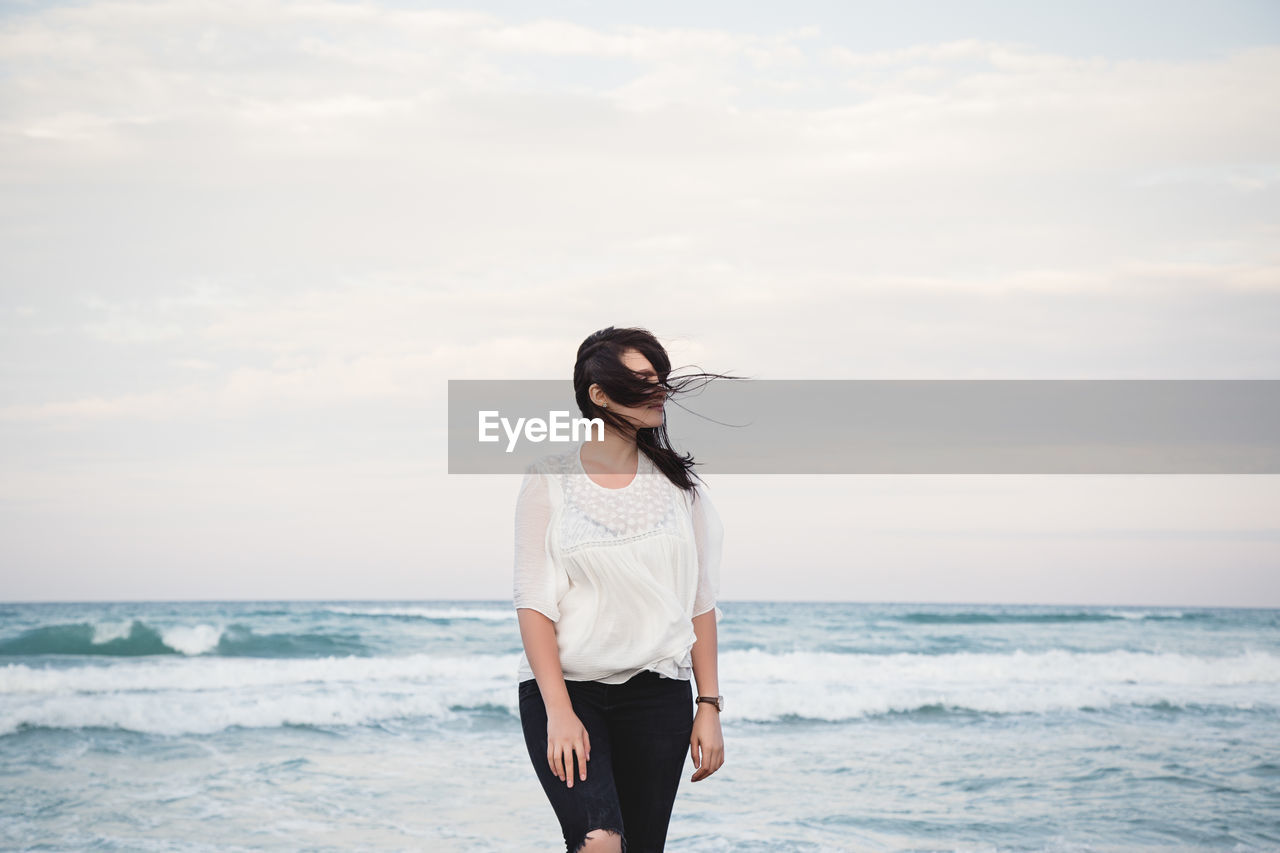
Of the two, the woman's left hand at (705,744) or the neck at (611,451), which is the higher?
the neck at (611,451)

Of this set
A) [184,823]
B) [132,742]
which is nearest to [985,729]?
[184,823]

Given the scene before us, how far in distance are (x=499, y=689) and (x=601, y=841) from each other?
9.20m

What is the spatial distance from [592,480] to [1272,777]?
671cm

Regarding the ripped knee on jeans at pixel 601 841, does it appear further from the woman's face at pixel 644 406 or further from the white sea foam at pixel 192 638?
the white sea foam at pixel 192 638

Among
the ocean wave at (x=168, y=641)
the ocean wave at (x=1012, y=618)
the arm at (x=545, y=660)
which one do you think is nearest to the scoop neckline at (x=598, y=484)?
the arm at (x=545, y=660)

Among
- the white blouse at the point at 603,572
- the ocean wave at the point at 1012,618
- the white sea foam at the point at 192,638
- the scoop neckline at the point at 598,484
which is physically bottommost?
the ocean wave at the point at 1012,618

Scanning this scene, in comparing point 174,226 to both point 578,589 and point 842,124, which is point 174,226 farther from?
point 578,589

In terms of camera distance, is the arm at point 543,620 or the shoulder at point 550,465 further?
the shoulder at point 550,465

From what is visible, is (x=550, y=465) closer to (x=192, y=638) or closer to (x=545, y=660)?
(x=545, y=660)

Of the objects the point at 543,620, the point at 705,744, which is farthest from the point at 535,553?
the point at 705,744

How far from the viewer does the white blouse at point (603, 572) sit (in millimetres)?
2072

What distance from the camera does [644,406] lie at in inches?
84.0

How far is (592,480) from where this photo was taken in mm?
2166

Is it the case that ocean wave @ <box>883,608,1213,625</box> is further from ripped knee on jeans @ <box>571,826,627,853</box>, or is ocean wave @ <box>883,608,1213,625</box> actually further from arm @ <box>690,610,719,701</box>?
ripped knee on jeans @ <box>571,826,627,853</box>
